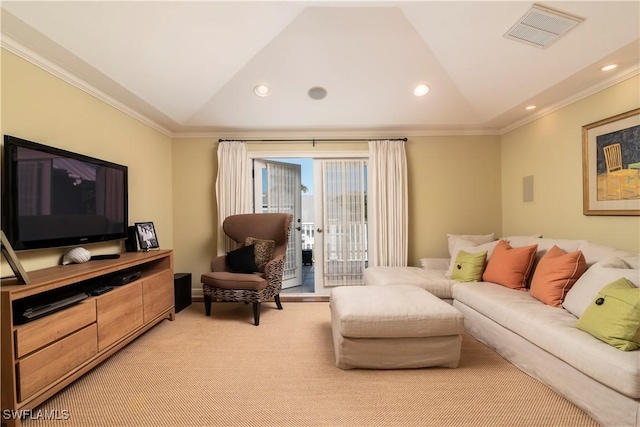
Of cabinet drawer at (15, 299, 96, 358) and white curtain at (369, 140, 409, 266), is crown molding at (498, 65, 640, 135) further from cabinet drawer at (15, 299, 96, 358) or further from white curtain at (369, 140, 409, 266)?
cabinet drawer at (15, 299, 96, 358)

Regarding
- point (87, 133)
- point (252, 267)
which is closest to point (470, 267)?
→ point (252, 267)

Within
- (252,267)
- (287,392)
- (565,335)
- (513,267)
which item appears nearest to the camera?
(565,335)

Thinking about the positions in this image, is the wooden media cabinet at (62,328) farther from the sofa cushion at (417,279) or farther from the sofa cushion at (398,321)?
the sofa cushion at (417,279)

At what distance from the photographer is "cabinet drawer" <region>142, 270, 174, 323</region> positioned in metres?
2.61

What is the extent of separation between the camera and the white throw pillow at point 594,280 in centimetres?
183

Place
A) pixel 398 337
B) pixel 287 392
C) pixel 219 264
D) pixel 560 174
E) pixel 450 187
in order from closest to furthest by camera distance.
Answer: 1. pixel 287 392
2. pixel 398 337
3. pixel 560 174
4. pixel 219 264
5. pixel 450 187

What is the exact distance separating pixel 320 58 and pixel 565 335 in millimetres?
2951

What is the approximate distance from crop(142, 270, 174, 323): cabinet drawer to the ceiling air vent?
12.2ft

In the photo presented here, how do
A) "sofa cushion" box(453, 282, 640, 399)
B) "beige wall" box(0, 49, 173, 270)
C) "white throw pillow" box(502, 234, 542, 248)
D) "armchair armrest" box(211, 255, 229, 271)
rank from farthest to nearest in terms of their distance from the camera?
1. "armchair armrest" box(211, 255, 229, 271)
2. "white throw pillow" box(502, 234, 542, 248)
3. "beige wall" box(0, 49, 173, 270)
4. "sofa cushion" box(453, 282, 640, 399)

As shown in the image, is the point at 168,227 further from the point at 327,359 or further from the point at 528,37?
the point at 528,37

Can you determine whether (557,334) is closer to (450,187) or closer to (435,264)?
(435,264)

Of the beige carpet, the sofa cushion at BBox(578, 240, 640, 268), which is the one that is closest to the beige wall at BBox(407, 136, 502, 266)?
the sofa cushion at BBox(578, 240, 640, 268)

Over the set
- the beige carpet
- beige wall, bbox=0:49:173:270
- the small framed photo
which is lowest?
the beige carpet

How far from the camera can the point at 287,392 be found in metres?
1.81
